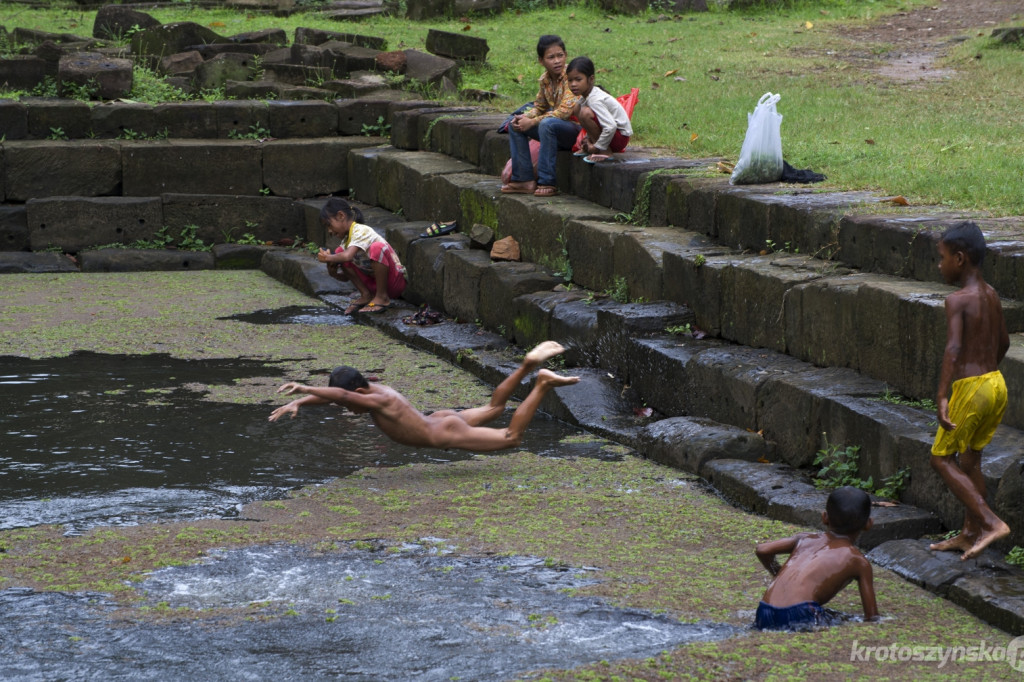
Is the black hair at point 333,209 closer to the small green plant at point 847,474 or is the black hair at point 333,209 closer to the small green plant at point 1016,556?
the small green plant at point 847,474

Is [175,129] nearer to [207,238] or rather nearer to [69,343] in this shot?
[207,238]

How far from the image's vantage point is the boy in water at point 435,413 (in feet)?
18.6

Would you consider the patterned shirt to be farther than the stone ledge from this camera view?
Yes

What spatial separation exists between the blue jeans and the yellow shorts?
4953 millimetres

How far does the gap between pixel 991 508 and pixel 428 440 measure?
254 cm

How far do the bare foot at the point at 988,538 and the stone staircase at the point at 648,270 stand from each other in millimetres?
72

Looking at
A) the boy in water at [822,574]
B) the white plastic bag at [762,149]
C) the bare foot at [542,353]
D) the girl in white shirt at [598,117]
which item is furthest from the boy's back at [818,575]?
the girl in white shirt at [598,117]

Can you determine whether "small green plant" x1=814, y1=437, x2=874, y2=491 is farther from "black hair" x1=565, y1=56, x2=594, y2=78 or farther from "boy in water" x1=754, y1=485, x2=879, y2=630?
"black hair" x1=565, y1=56, x2=594, y2=78

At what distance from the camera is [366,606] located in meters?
4.16

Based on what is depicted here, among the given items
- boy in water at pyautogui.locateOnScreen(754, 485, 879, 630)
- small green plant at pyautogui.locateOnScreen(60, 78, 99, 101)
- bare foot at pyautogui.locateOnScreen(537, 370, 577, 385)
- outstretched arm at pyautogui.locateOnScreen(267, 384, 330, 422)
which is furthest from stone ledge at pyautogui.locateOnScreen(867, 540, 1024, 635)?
small green plant at pyautogui.locateOnScreen(60, 78, 99, 101)

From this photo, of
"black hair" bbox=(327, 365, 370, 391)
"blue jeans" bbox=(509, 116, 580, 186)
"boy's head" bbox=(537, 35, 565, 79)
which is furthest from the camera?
"blue jeans" bbox=(509, 116, 580, 186)

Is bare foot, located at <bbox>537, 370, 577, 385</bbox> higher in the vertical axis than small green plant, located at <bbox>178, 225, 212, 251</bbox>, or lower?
higher

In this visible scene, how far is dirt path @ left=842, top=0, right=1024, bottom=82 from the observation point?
42.5ft

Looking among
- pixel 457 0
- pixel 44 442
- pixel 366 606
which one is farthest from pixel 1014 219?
pixel 457 0
